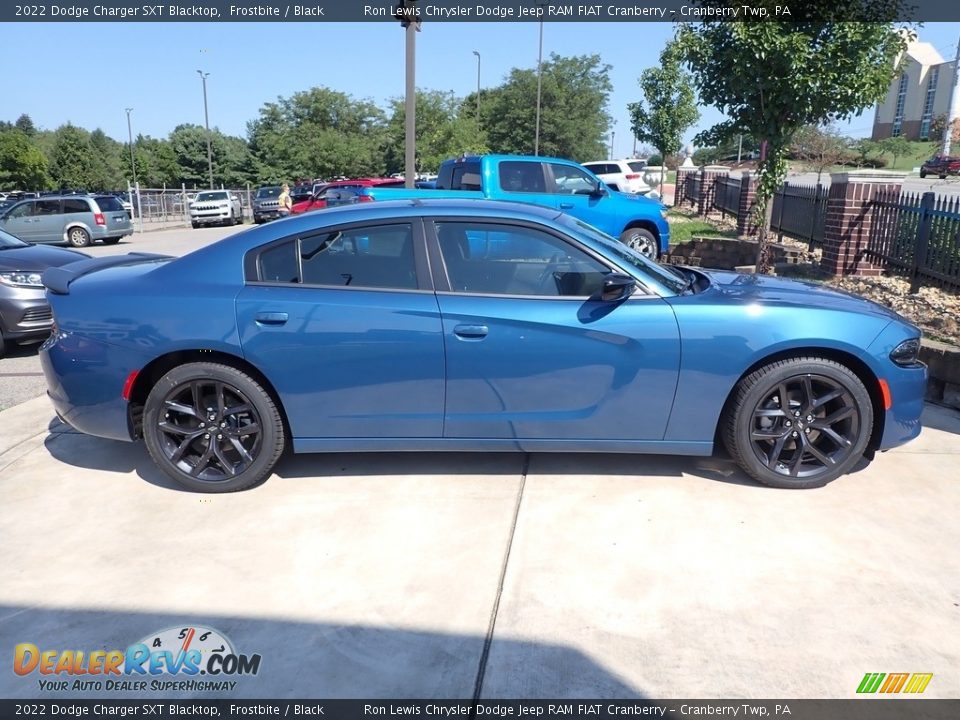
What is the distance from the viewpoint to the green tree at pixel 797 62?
8.82 meters

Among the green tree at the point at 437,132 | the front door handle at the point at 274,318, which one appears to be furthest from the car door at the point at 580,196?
the green tree at the point at 437,132

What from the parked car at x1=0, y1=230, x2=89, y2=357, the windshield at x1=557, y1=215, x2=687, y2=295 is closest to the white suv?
the parked car at x1=0, y1=230, x2=89, y2=357

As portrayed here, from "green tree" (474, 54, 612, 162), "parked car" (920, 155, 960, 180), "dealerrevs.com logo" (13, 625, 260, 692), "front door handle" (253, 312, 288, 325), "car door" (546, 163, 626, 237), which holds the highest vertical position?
"green tree" (474, 54, 612, 162)

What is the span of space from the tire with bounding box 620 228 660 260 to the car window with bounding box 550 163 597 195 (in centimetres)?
92

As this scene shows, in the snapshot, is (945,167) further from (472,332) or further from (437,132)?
(472,332)

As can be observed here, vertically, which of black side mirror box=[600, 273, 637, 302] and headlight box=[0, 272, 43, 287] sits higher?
black side mirror box=[600, 273, 637, 302]

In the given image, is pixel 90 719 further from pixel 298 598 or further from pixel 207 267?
pixel 207 267

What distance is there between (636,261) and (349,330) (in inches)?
65.7

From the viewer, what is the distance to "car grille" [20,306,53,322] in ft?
23.6

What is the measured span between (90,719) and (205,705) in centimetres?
38

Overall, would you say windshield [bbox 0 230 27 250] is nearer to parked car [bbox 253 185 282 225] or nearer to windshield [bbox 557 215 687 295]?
windshield [bbox 557 215 687 295]

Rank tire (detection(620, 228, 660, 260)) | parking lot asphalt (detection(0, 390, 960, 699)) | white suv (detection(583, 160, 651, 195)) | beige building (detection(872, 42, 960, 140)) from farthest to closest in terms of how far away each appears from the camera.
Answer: beige building (detection(872, 42, 960, 140)), white suv (detection(583, 160, 651, 195)), tire (detection(620, 228, 660, 260)), parking lot asphalt (detection(0, 390, 960, 699))

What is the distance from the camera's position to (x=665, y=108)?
34.4 m

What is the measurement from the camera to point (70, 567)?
11.0 ft
